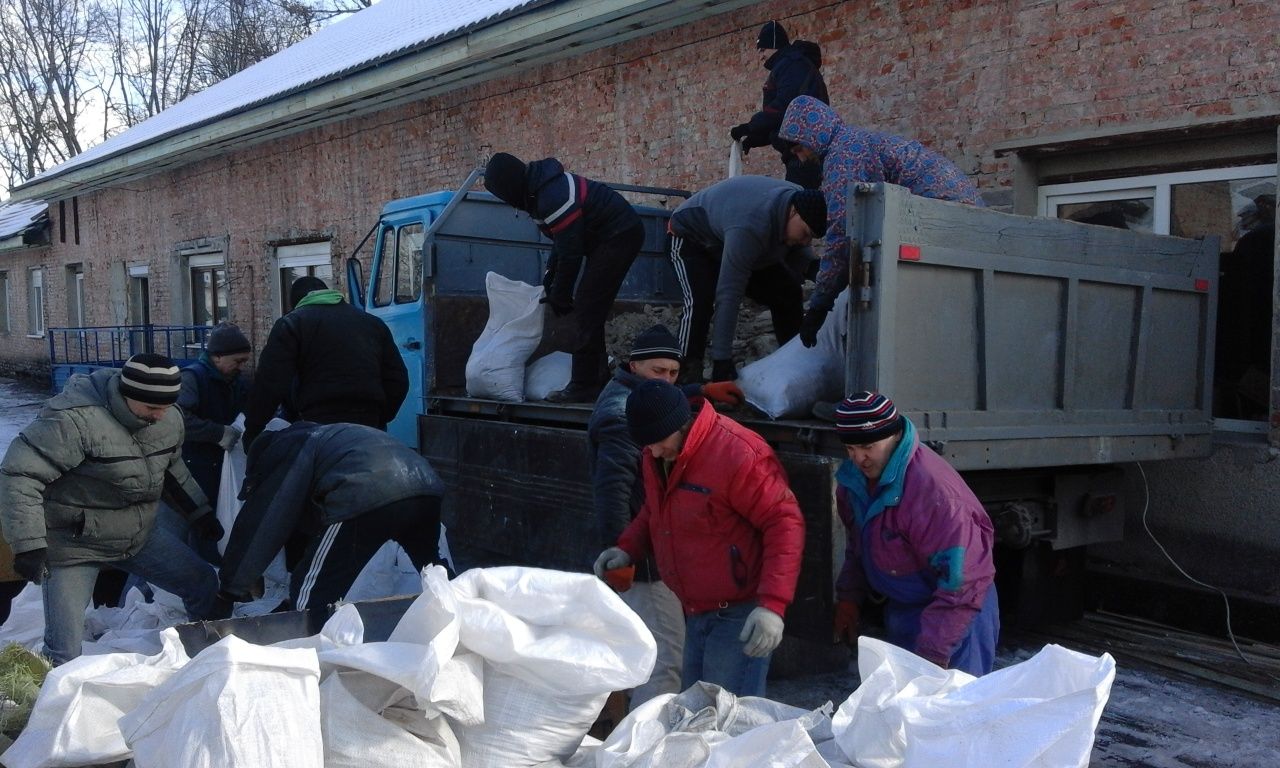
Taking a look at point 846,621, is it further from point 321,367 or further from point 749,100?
point 749,100

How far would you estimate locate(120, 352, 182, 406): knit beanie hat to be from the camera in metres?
4.27

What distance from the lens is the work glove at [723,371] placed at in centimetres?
508

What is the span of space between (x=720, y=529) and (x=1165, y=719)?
6.90 ft

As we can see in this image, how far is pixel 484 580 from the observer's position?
2.61 metres

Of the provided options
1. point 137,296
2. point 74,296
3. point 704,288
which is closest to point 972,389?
point 704,288

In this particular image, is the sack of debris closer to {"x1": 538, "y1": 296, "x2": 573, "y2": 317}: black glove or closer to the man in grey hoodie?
the man in grey hoodie

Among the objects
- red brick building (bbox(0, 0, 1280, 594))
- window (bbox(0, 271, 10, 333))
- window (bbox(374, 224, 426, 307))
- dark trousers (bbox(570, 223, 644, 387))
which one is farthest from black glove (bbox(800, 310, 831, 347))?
window (bbox(0, 271, 10, 333))

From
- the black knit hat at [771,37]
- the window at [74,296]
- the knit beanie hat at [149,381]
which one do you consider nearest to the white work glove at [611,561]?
the knit beanie hat at [149,381]

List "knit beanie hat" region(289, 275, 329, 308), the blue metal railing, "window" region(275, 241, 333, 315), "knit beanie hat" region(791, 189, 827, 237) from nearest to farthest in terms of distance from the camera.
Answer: "knit beanie hat" region(791, 189, 827, 237), "knit beanie hat" region(289, 275, 329, 308), "window" region(275, 241, 333, 315), the blue metal railing

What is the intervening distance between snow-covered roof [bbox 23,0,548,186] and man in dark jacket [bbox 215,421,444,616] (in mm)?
5720

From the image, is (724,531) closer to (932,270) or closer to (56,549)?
(932,270)

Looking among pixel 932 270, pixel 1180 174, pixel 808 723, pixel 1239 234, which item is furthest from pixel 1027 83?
pixel 808 723

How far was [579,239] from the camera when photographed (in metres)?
5.80

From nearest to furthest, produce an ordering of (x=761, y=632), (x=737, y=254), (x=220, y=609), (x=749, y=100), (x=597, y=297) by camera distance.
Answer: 1. (x=761, y=632)
2. (x=220, y=609)
3. (x=737, y=254)
4. (x=597, y=297)
5. (x=749, y=100)
